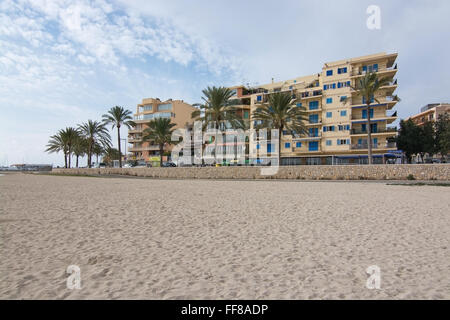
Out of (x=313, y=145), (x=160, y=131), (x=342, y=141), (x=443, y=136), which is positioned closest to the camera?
(x=443, y=136)

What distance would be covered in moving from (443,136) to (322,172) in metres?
31.9

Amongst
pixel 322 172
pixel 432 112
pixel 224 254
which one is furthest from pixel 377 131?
pixel 224 254

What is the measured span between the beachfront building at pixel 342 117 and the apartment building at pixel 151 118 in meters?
28.4

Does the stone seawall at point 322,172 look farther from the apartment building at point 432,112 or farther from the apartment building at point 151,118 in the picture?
the apartment building at point 432,112

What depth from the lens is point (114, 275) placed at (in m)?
3.59

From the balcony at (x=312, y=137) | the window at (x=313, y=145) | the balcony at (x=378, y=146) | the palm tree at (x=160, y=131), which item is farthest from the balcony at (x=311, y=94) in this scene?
the palm tree at (x=160, y=131)

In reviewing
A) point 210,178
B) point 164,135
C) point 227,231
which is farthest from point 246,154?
point 227,231

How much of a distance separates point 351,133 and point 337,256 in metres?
49.0

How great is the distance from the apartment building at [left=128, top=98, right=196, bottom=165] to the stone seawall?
38.2 m

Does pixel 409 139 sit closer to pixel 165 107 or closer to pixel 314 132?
pixel 314 132

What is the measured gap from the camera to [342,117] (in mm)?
48812

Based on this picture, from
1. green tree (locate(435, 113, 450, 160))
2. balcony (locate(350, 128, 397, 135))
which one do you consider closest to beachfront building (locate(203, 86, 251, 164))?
balcony (locate(350, 128, 397, 135))

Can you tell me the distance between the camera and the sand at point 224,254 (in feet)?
10.4
